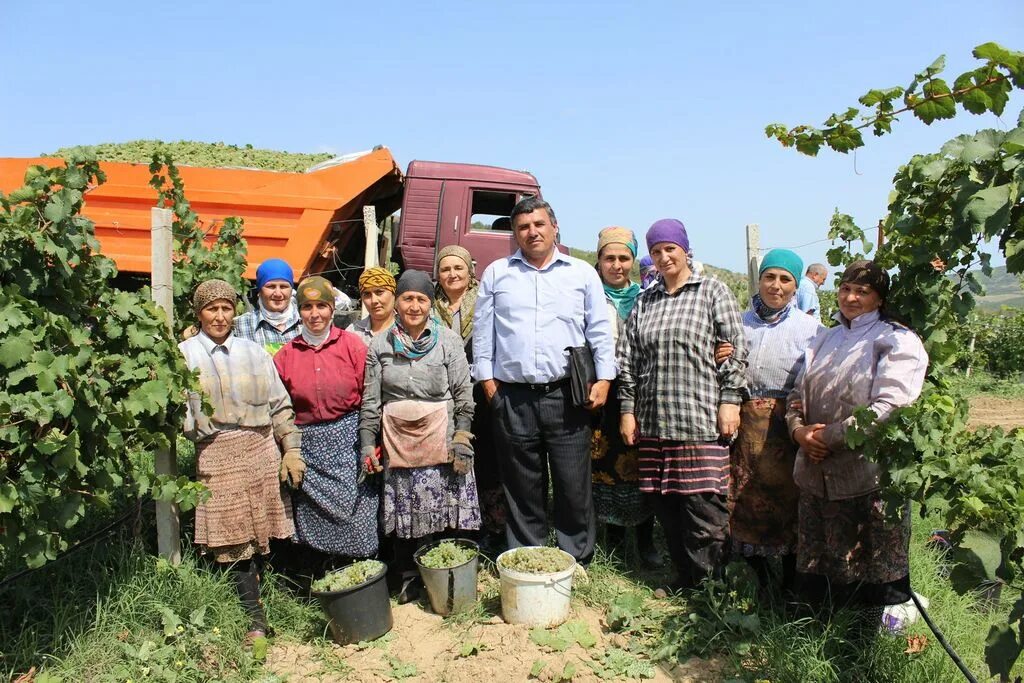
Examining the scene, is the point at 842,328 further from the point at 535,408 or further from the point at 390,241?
the point at 390,241

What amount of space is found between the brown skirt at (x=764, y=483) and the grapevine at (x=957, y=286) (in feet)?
2.39

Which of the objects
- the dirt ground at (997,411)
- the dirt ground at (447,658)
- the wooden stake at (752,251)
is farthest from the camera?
the dirt ground at (997,411)

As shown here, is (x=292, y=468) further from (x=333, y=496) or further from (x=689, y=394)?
(x=689, y=394)

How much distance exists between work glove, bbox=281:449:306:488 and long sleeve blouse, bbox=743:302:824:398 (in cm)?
215

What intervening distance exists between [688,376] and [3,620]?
320 centimetres

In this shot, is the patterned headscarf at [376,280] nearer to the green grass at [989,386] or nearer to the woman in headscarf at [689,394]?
the woman in headscarf at [689,394]

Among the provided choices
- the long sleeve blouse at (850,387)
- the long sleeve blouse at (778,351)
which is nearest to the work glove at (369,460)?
the long sleeve blouse at (778,351)

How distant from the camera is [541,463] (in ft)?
11.4

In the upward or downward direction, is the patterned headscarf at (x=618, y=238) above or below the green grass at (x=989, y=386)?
above

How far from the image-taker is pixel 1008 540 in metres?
1.72

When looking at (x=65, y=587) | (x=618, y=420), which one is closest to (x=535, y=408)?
(x=618, y=420)

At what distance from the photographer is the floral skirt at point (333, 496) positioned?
3271 mm

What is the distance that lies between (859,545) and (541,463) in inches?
58.8

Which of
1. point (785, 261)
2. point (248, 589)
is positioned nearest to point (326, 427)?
point (248, 589)
